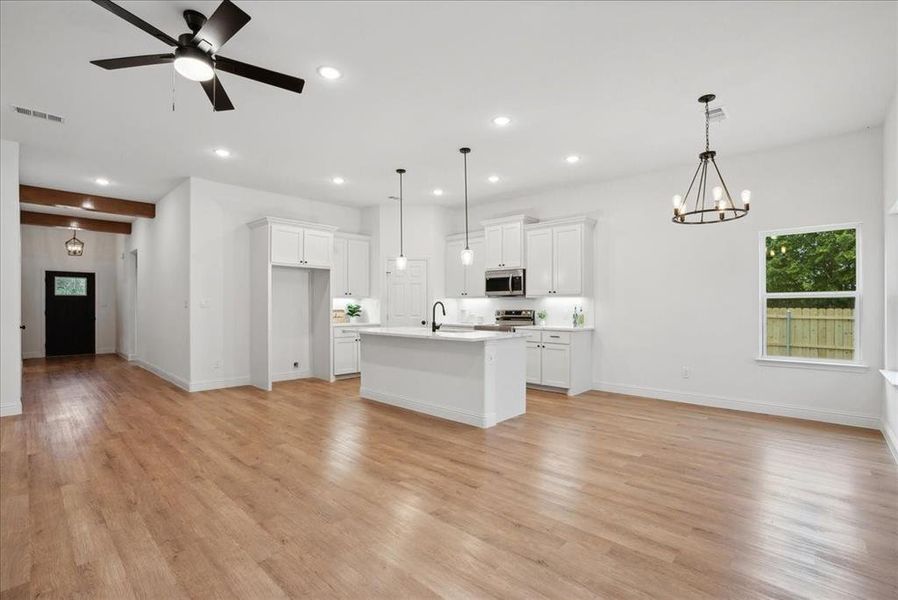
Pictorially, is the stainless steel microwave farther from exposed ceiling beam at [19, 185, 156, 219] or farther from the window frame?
exposed ceiling beam at [19, 185, 156, 219]

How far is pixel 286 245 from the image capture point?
6.79 meters

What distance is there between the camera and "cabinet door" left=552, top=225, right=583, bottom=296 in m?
6.44

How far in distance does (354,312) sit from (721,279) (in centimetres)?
568

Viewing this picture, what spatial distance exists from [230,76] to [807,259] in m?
6.11

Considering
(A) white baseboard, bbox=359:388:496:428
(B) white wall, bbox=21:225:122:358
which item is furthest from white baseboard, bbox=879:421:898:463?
(B) white wall, bbox=21:225:122:358

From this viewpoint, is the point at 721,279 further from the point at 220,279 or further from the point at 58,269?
the point at 58,269

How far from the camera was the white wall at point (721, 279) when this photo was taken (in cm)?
459

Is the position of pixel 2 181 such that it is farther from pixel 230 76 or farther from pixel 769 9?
pixel 769 9

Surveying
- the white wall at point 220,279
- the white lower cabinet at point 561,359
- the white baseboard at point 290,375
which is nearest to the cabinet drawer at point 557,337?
the white lower cabinet at point 561,359

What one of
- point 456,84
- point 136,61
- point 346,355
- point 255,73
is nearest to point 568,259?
point 456,84

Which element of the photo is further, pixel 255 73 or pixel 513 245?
pixel 513 245

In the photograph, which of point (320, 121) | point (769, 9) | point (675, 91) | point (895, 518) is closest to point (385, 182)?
point (320, 121)

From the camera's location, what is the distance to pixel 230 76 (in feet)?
11.5

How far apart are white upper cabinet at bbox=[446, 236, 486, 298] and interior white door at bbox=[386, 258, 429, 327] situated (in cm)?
48
